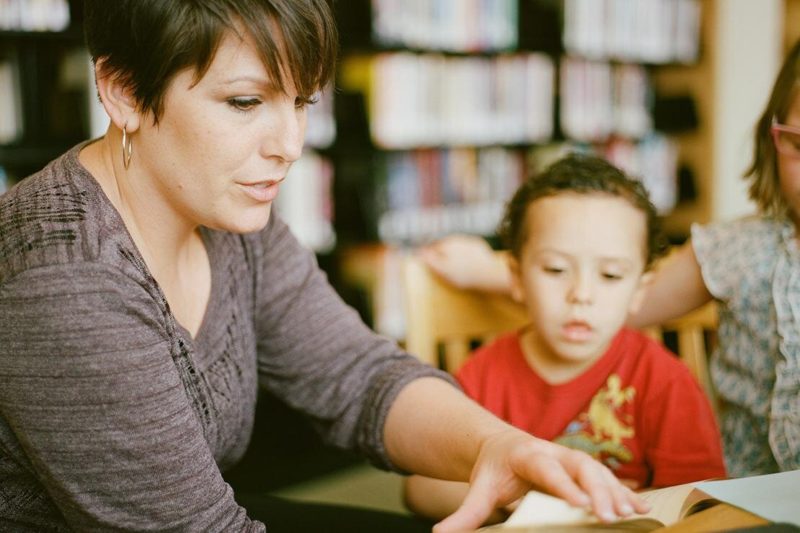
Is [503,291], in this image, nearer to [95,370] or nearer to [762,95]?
[95,370]

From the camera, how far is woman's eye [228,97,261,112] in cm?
96

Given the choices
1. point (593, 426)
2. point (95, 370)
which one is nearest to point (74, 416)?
point (95, 370)

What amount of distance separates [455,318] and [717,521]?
2.77 feet

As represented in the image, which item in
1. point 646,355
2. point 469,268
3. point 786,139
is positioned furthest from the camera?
point 469,268

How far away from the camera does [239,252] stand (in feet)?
4.12

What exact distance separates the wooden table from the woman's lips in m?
0.58

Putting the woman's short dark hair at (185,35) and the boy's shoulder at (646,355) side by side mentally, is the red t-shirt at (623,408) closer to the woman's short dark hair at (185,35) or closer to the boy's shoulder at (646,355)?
the boy's shoulder at (646,355)

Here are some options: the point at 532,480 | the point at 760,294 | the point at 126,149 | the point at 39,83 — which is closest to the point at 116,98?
the point at 126,149

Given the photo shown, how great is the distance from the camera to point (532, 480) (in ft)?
2.86

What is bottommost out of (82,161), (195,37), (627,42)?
(82,161)

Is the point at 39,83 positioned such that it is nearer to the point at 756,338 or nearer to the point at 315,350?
the point at 315,350

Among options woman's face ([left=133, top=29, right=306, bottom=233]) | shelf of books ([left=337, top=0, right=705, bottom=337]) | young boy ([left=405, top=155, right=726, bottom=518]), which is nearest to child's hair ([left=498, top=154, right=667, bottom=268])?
young boy ([left=405, top=155, right=726, bottom=518])

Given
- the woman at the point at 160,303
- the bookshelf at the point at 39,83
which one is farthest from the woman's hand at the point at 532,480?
the bookshelf at the point at 39,83

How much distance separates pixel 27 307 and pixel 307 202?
2.06m
